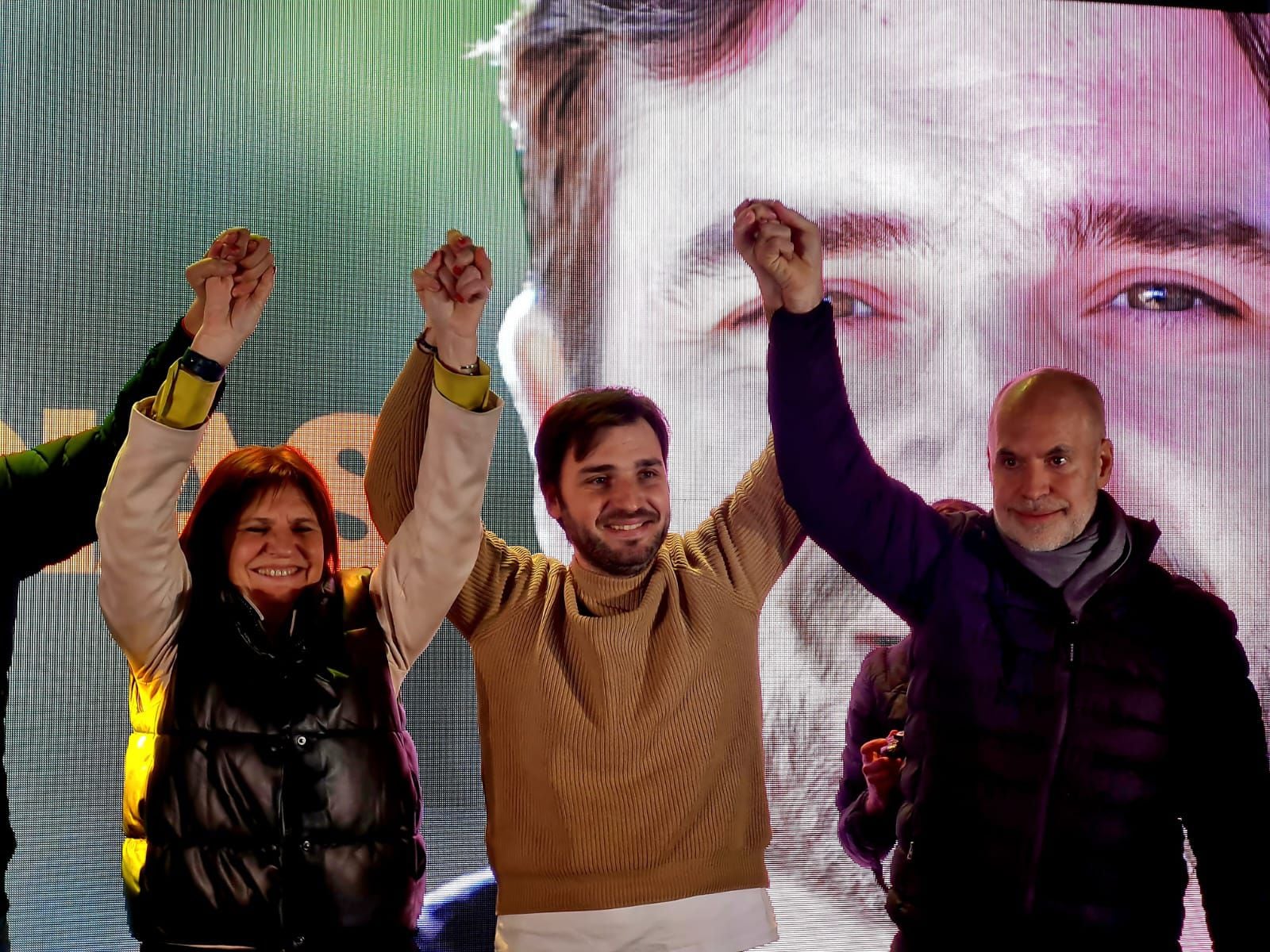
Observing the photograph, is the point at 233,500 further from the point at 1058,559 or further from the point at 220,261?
the point at 1058,559

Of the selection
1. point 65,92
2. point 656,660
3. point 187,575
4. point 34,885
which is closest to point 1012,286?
point 656,660

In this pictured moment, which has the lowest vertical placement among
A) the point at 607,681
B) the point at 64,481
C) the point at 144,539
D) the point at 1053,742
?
the point at 1053,742

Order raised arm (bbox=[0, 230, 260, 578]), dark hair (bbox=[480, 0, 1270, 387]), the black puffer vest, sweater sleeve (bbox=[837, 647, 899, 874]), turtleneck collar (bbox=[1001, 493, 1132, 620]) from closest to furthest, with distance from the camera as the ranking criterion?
the black puffer vest, turtleneck collar (bbox=[1001, 493, 1132, 620]), raised arm (bbox=[0, 230, 260, 578]), sweater sleeve (bbox=[837, 647, 899, 874]), dark hair (bbox=[480, 0, 1270, 387])

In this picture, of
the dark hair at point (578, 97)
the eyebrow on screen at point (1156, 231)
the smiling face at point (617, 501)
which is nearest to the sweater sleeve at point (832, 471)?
the smiling face at point (617, 501)

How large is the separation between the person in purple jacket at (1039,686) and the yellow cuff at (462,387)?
0.45 m

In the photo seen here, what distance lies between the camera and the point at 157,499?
1.87m

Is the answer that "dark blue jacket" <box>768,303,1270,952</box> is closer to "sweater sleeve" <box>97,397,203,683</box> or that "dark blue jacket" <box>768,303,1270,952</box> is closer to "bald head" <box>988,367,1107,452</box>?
"bald head" <box>988,367,1107,452</box>

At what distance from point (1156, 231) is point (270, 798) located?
2189mm

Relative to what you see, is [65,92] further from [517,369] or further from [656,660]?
[656,660]

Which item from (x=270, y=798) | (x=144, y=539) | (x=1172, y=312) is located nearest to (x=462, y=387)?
(x=144, y=539)

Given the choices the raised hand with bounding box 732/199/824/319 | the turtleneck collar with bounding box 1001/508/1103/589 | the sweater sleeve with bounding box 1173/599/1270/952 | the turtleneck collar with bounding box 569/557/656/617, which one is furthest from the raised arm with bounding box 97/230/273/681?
the sweater sleeve with bounding box 1173/599/1270/952

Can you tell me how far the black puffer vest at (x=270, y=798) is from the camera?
187 centimetres

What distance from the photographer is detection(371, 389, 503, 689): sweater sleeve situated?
195cm

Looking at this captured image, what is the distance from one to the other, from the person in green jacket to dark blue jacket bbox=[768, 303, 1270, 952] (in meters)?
0.87
